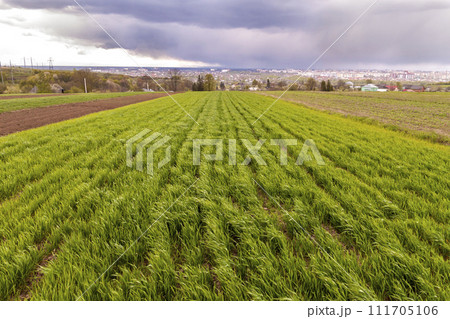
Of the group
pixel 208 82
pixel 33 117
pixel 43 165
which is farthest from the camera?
pixel 208 82

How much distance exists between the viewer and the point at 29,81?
272ft

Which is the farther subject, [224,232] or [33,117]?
[33,117]

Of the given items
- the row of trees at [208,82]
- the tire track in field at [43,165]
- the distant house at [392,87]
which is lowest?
the tire track in field at [43,165]

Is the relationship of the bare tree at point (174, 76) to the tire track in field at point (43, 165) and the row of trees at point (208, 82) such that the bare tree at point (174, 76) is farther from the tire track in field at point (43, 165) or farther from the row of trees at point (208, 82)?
the tire track in field at point (43, 165)

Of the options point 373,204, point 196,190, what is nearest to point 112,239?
point 196,190

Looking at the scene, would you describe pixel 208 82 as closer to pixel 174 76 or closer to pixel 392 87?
pixel 174 76

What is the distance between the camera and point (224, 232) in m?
3.06

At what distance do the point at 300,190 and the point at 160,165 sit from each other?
3713 millimetres

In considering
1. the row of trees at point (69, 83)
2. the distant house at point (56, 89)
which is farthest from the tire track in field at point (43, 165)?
the distant house at point (56, 89)

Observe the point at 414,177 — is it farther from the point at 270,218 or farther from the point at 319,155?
the point at 270,218

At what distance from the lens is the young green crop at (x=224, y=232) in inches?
83.6

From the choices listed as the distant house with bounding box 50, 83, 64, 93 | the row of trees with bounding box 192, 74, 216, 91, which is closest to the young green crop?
the row of trees with bounding box 192, 74, 216, 91

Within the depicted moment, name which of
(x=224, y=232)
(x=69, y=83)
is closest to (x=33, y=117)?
(x=224, y=232)

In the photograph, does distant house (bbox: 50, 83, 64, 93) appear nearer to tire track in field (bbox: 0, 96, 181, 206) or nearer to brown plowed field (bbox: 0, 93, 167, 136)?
brown plowed field (bbox: 0, 93, 167, 136)
